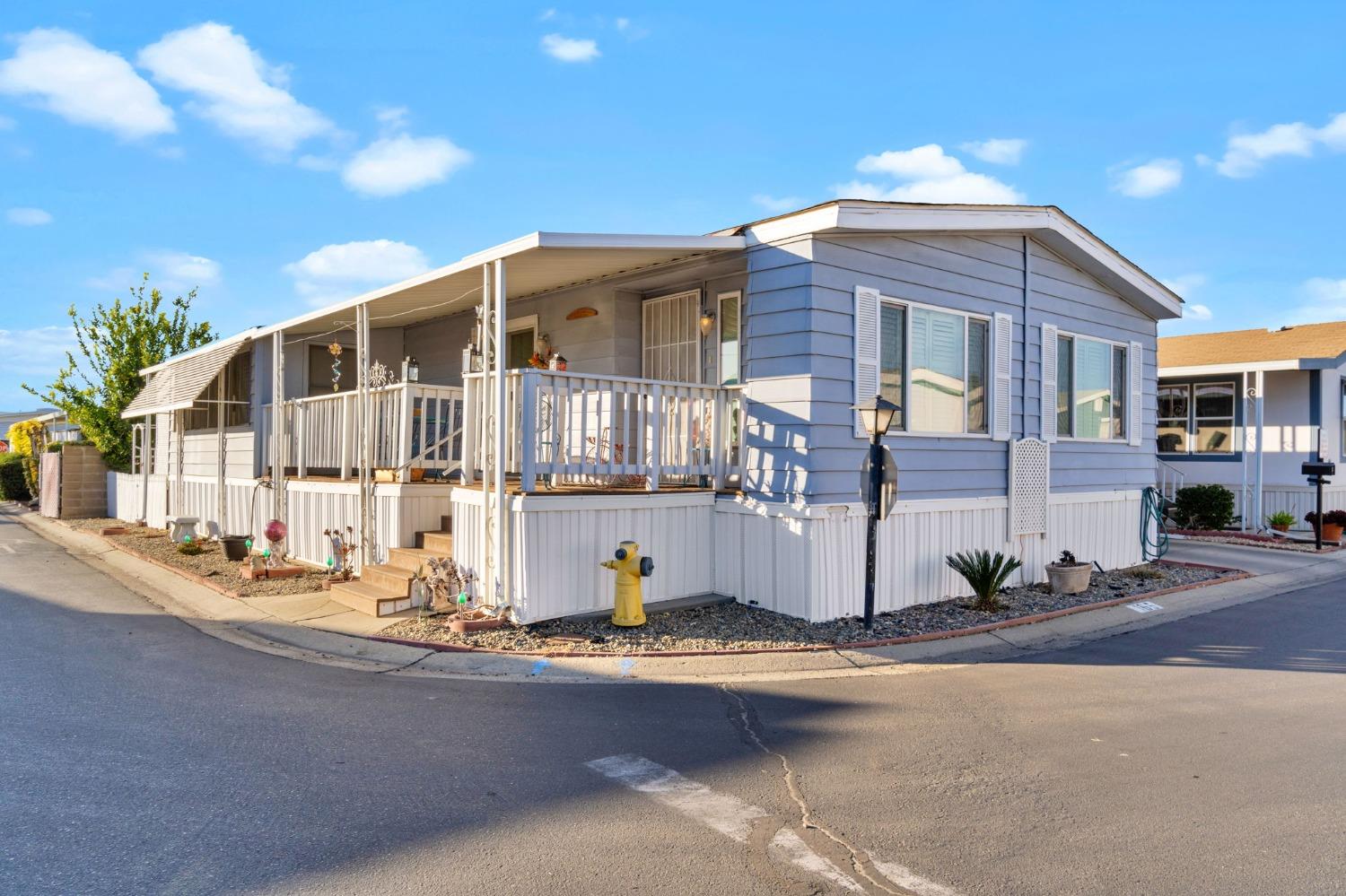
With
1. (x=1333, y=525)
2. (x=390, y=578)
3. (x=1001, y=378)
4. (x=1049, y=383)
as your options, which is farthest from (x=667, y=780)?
(x=1333, y=525)

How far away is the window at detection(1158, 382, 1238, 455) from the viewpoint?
1880 cm

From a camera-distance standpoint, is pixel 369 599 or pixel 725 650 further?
pixel 369 599

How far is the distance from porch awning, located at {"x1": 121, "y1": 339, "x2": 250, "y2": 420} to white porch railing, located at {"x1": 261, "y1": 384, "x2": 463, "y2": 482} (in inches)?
50.4

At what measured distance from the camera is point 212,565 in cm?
1198

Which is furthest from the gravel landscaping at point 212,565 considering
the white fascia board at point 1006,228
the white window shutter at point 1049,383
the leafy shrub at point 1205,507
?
the leafy shrub at point 1205,507

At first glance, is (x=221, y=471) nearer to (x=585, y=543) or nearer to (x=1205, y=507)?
(x=585, y=543)

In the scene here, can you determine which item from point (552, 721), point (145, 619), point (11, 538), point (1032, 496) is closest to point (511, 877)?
point (552, 721)

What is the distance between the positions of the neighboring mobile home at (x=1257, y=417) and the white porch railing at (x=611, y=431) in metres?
13.3

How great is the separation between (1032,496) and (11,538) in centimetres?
1799

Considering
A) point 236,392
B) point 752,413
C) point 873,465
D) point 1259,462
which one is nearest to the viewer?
point 873,465

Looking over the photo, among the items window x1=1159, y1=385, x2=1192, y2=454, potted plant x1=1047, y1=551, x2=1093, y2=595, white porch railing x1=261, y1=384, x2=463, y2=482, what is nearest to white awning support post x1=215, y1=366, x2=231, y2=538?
white porch railing x1=261, y1=384, x2=463, y2=482

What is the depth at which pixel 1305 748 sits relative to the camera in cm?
497

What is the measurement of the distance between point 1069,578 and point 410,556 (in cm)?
743

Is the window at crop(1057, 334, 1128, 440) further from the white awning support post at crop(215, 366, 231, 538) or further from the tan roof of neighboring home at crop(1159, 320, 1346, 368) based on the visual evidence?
the white awning support post at crop(215, 366, 231, 538)
